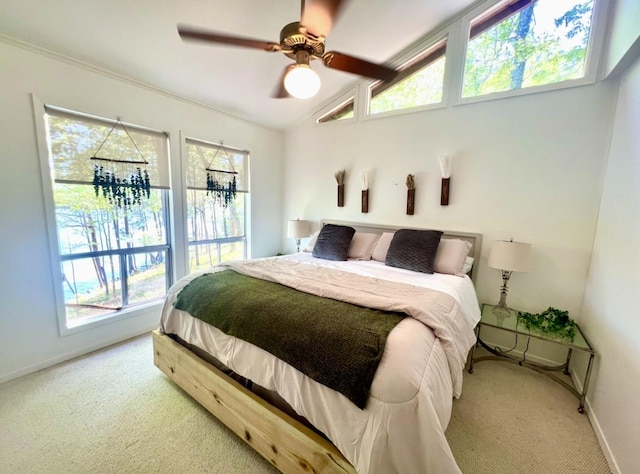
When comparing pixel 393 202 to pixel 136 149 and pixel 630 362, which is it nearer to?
pixel 630 362

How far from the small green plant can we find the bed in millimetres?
512

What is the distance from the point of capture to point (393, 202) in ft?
10.6

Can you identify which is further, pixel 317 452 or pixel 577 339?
pixel 577 339

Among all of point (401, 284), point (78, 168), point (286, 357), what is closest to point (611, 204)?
point (401, 284)

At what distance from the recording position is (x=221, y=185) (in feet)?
11.3

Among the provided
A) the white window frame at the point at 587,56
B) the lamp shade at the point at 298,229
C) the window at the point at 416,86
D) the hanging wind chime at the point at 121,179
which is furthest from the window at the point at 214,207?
the white window frame at the point at 587,56

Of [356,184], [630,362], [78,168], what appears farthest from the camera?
[356,184]

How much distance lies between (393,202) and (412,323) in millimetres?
2133

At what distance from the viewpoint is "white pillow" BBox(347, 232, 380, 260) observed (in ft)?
9.84

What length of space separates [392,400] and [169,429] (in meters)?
1.52

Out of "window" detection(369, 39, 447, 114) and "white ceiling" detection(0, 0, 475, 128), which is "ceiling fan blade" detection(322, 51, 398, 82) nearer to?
"white ceiling" detection(0, 0, 475, 128)

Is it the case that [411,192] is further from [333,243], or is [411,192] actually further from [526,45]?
[526,45]

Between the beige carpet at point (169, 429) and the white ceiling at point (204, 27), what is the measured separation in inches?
94.8

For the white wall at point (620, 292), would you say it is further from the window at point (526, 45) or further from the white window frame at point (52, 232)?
the white window frame at point (52, 232)
